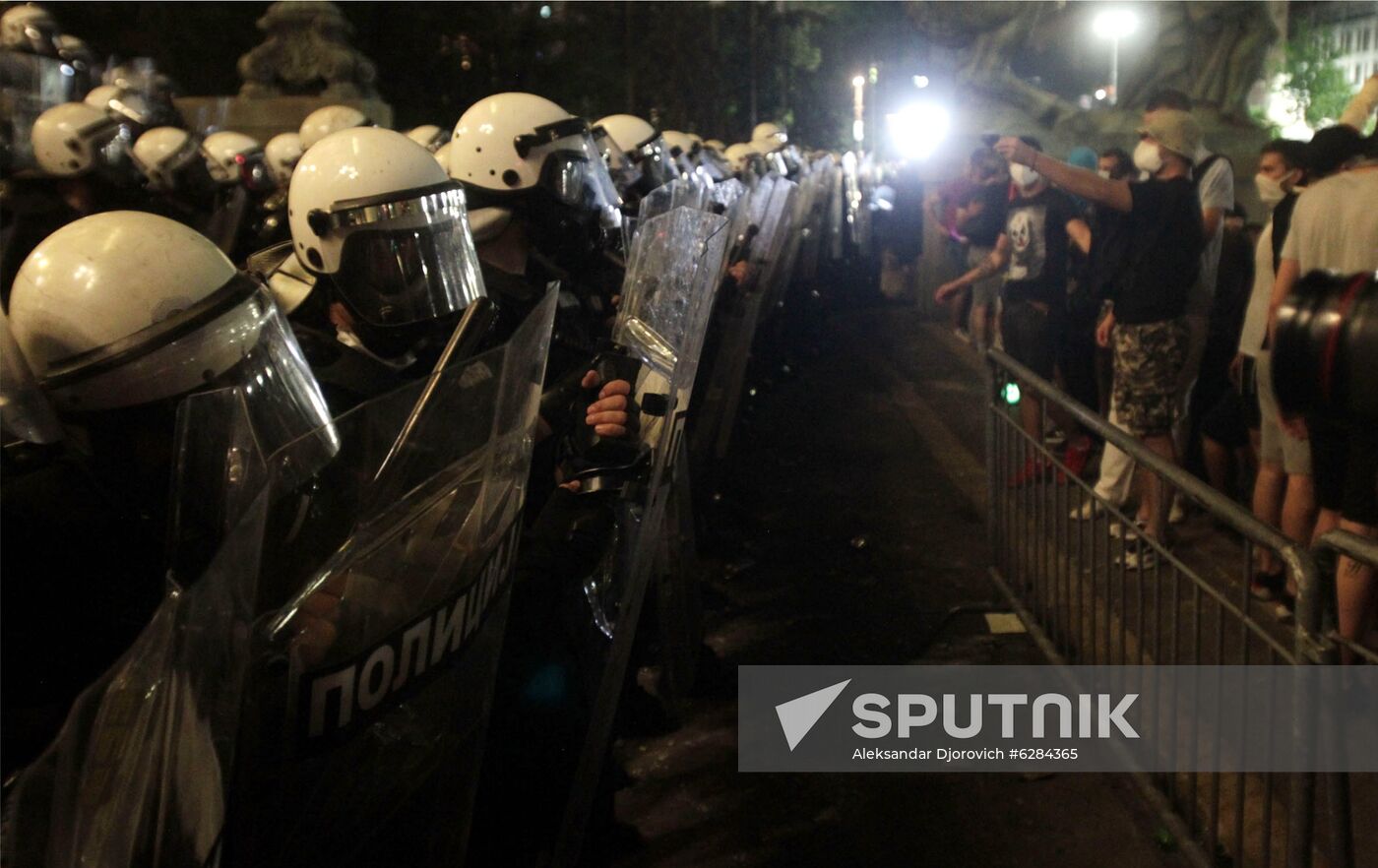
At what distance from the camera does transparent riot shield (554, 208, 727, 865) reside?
2721 millimetres

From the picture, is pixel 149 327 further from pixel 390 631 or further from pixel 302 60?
pixel 302 60

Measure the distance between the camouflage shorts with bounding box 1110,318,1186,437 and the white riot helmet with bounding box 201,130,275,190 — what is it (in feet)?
19.1

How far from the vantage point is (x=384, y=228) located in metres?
3.12

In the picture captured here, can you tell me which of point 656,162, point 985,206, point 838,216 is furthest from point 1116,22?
point 656,162

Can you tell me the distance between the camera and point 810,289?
12406 millimetres

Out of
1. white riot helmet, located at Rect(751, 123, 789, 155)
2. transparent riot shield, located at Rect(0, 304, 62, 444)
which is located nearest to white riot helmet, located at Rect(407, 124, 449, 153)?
transparent riot shield, located at Rect(0, 304, 62, 444)

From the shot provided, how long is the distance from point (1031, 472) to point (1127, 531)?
3.70 ft

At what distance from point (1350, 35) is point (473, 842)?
56.8 meters

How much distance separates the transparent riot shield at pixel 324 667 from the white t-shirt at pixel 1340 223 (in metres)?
3.18

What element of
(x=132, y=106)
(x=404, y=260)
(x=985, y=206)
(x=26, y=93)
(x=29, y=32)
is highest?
(x=29, y=32)

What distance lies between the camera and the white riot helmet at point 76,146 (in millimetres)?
7238

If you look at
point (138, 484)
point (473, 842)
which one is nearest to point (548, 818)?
point (473, 842)

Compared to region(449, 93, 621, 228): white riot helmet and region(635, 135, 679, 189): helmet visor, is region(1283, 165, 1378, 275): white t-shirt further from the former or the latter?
region(635, 135, 679, 189): helmet visor

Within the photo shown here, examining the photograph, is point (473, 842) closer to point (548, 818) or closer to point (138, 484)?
point (548, 818)
